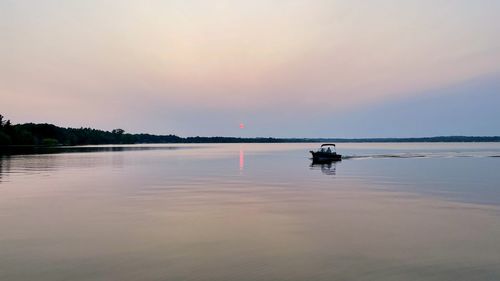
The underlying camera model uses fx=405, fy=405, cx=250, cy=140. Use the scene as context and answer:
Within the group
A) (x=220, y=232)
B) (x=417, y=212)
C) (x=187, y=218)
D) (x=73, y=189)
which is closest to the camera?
(x=220, y=232)

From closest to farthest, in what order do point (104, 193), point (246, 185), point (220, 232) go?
point (220, 232)
point (104, 193)
point (246, 185)

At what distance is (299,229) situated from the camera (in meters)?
22.5

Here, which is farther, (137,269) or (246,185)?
(246,185)

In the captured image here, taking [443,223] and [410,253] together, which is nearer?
[410,253]

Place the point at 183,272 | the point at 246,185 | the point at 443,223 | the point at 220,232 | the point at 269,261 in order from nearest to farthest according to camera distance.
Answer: the point at 183,272, the point at 269,261, the point at 220,232, the point at 443,223, the point at 246,185

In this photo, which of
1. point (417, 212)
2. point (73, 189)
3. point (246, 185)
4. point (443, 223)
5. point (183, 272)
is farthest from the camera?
point (246, 185)

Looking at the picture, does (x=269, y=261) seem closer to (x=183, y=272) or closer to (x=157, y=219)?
(x=183, y=272)

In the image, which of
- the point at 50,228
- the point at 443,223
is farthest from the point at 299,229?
the point at 50,228

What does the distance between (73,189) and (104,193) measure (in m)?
4.94

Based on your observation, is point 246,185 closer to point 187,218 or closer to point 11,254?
point 187,218

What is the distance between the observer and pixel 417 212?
27703 mm

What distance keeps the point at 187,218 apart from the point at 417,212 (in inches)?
612

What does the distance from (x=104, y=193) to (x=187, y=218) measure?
1664 centimetres

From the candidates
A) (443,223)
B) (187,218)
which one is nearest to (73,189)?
(187,218)
